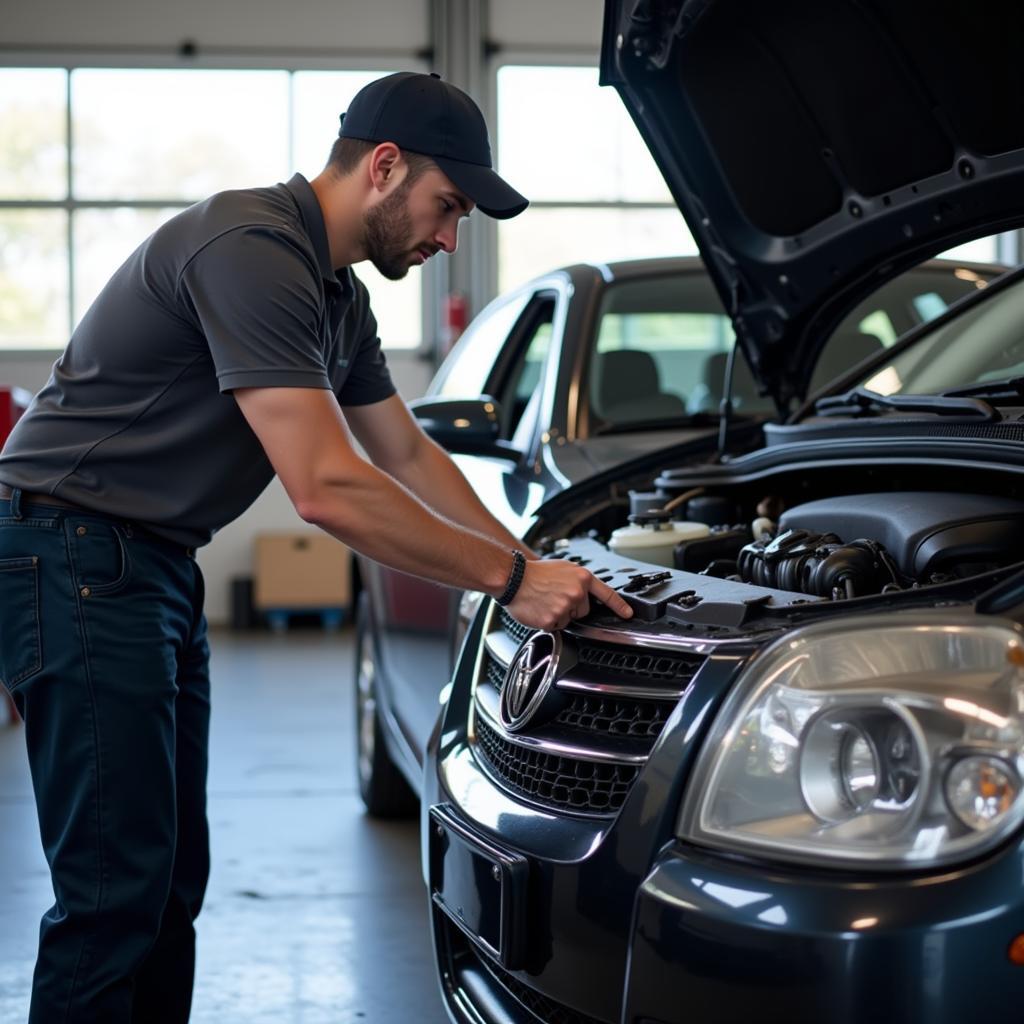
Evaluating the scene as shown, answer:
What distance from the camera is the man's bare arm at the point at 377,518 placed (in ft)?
5.58

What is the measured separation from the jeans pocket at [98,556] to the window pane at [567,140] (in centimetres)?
753

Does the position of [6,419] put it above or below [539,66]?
below

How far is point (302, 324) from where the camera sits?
5.66 ft

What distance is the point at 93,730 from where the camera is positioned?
175 centimetres

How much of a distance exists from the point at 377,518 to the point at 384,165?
1.66 ft

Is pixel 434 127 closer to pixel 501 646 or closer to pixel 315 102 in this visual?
pixel 501 646

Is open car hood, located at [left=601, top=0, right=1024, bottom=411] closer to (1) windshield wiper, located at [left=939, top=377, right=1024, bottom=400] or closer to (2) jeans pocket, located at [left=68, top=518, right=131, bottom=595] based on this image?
(1) windshield wiper, located at [left=939, top=377, right=1024, bottom=400]

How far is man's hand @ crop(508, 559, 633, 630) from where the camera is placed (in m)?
1.72

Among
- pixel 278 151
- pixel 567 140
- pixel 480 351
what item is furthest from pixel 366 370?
pixel 567 140

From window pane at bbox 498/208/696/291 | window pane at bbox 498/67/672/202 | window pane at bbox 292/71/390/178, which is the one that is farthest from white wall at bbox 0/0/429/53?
window pane at bbox 498/208/696/291

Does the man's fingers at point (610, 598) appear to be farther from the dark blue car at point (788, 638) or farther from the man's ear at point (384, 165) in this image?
the man's ear at point (384, 165)

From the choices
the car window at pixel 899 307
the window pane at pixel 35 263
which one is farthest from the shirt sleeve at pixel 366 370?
the window pane at pixel 35 263

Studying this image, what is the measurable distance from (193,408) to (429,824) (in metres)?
0.65

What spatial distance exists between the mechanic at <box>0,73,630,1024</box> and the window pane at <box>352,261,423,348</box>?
7188mm
